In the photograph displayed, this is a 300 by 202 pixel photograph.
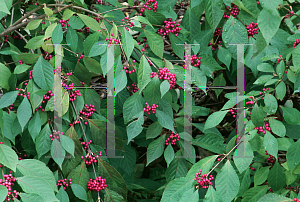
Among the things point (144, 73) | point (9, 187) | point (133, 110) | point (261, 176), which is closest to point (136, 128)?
point (133, 110)

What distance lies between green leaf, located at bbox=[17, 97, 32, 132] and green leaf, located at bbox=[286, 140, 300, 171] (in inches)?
33.3

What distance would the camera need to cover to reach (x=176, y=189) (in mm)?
971

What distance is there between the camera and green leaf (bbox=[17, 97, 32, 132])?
1018 millimetres

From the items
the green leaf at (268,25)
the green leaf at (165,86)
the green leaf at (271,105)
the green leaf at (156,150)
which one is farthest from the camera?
the green leaf at (156,150)

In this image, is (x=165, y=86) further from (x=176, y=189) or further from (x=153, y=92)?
(x=176, y=189)

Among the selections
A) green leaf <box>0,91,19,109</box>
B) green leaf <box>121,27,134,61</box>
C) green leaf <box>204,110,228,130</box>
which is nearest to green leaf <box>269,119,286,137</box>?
green leaf <box>204,110,228,130</box>

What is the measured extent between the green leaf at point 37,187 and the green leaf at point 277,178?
734mm

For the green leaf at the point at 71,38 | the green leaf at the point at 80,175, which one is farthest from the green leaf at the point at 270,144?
the green leaf at the point at 71,38

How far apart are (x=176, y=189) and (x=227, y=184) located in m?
0.15

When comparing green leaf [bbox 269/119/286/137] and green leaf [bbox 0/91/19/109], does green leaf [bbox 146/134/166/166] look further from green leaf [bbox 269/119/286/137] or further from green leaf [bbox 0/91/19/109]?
green leaf [bbox 0/91/19/109]

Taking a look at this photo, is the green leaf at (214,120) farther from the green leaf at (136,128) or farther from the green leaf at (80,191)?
the green leaf at (80,191)

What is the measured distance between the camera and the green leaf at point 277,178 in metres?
1.11

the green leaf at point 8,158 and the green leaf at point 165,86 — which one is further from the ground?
the green leaf at point 165,86

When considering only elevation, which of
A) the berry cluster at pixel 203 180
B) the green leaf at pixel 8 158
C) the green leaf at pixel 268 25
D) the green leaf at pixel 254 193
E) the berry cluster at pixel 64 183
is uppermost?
the green leaf at pixel 268 25
